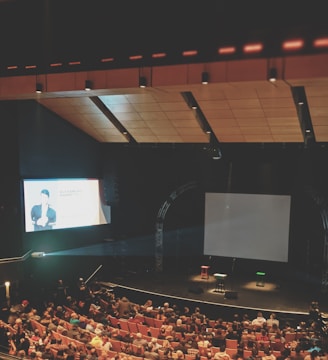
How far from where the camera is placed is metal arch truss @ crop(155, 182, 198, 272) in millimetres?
16547

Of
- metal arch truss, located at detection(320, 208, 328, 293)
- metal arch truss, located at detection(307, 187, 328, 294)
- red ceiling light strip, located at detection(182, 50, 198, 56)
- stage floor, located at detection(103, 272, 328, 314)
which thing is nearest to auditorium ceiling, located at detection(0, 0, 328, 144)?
red ceiling light strip, located at detection(182, 50, 198, 56)

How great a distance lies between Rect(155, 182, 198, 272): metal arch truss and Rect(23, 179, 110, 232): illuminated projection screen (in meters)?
2.05

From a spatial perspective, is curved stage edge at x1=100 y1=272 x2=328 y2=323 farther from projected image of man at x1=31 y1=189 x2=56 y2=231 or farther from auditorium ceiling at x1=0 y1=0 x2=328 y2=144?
auditorium ceiling at x1=0 y1=0 x2=328 y2=144

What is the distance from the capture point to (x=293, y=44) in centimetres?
483

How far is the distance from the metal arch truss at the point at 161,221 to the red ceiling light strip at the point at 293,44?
1179 centimetres

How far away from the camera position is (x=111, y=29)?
10391 mm

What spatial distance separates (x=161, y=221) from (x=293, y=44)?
12475 mm

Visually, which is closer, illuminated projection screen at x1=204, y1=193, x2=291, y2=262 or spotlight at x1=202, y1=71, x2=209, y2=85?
spotlight at x1=202, y1=71, x2=209, y2=85

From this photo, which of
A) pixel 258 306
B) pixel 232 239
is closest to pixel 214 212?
pixel 232 239

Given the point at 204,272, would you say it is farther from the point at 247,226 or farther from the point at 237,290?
the point at 247,226

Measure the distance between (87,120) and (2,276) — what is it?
5.87m

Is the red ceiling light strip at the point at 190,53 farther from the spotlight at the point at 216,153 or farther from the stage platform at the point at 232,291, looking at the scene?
the stage platform at the point at 232,291

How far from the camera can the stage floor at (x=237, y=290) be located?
12.9 m

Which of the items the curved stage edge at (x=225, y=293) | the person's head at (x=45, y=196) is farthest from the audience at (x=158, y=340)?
the person's head at (x=45, y=196)
